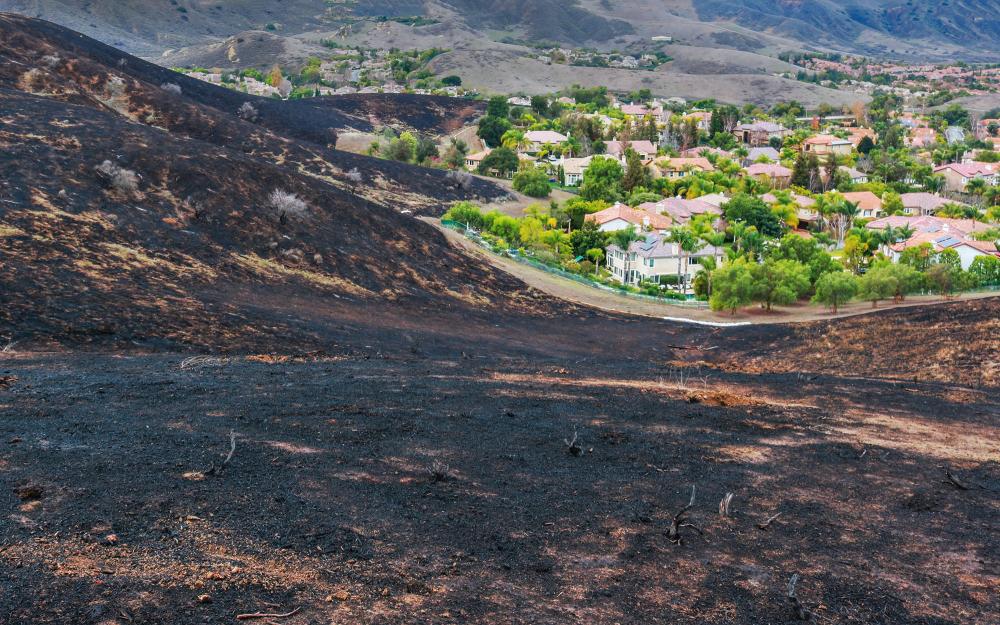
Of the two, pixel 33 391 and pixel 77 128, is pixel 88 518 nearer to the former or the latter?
pixel 33 391

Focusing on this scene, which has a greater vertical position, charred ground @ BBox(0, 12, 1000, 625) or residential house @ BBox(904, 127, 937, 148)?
residential house @ BBox(904, 127, 937, 148)

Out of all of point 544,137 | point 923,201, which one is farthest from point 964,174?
point 544,137

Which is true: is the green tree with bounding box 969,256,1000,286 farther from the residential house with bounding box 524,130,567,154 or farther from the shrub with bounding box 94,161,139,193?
the residential house with bounding box 524,130,567,154

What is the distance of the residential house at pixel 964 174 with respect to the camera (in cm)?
10244

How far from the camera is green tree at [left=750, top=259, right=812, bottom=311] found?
47.1 m

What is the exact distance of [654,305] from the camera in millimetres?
46906

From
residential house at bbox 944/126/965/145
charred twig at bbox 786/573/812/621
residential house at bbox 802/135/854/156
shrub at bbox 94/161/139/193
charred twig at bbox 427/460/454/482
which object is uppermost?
residential house at bbox 944/126/965/145

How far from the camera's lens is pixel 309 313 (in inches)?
1132

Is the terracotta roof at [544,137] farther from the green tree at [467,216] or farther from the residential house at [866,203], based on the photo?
the green tree at [467,216]

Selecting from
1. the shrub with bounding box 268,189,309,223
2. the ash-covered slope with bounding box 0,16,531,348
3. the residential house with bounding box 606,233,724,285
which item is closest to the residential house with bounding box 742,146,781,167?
the residential house with bounding box 606,233,724,285

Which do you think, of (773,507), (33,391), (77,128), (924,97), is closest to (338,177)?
(77,128)

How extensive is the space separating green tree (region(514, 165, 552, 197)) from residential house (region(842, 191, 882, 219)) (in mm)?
29499

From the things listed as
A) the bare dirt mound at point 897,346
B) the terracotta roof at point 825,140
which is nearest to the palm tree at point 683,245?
the bare dirt mound at point 897,346

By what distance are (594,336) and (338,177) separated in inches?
1476
